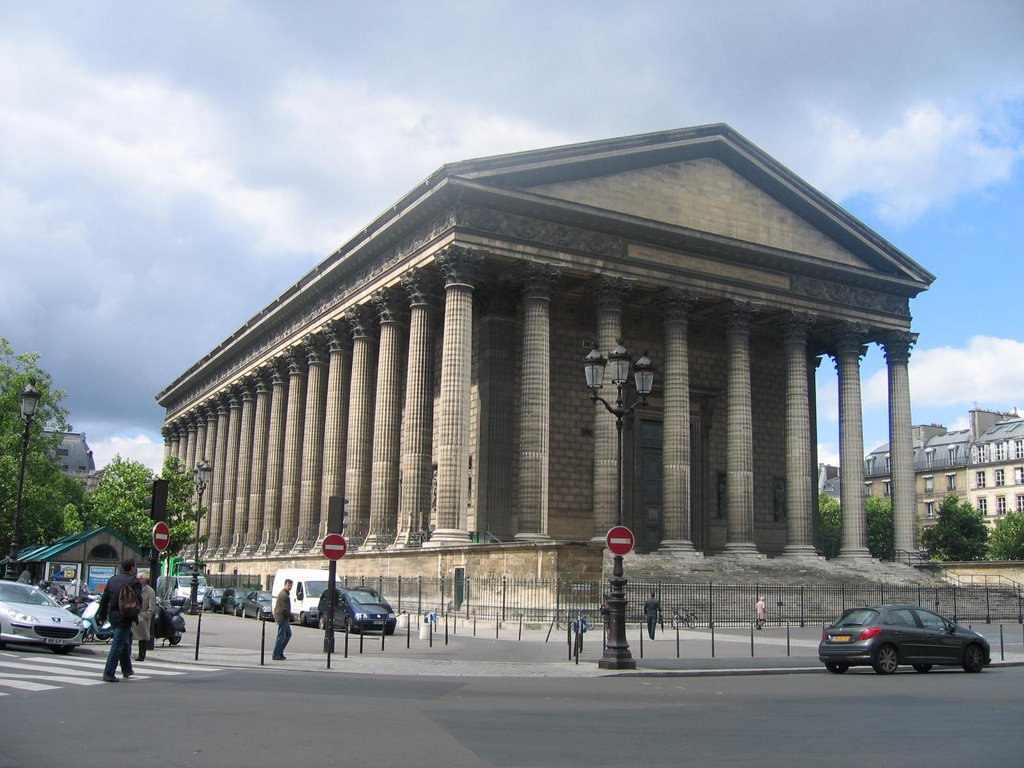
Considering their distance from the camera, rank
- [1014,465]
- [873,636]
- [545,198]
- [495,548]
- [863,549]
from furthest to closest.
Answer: [1014,465] → [863,549] → [545,198] → [495,548] → [873,636]

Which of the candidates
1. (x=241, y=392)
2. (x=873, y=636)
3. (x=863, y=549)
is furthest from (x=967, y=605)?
(x=241, y=392)

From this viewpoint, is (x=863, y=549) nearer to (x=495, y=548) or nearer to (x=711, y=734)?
(x=495, y=548)

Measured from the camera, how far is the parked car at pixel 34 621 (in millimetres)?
21312

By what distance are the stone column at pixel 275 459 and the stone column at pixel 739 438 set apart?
25054mm

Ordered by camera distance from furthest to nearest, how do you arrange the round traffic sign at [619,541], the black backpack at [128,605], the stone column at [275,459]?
the stone column at [275,459] → the round traffic sign at [619,541] → the black backpack at [128,605]

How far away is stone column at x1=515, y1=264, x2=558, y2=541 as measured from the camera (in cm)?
3981

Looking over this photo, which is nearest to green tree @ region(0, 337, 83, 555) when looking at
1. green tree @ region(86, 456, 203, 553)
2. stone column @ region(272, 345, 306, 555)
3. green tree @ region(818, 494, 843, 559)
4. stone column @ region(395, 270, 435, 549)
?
green tree @ region(86, 456, 203, 553)

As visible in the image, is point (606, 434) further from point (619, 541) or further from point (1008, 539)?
point (1008, 539)

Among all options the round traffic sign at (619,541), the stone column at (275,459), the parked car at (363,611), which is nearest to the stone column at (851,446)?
the parked car at (363,611)

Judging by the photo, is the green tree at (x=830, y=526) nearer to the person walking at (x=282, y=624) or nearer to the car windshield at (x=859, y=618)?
the car windshield at (x=859, y=618)

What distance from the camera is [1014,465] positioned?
3570 inches

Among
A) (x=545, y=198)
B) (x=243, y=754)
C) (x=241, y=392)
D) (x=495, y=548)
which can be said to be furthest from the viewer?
(x=241, y=392)

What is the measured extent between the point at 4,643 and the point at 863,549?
118 ft

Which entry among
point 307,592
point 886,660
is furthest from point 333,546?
point 307,592
